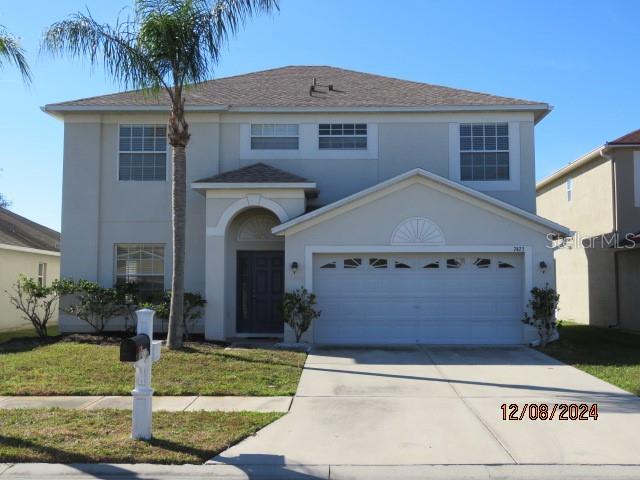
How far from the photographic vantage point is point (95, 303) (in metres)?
15.1

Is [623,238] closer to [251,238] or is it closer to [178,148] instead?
[251,238]

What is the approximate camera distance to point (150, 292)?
16.1 m

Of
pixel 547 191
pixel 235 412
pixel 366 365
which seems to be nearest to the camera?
pixel 235 412

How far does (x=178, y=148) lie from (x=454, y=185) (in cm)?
624

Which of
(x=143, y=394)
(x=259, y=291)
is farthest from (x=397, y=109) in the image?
(x=143, y=394)

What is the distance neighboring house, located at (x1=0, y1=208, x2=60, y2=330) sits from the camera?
62.2 ft

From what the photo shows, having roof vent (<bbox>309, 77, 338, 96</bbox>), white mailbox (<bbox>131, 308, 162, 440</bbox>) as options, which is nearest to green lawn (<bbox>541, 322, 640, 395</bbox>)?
white mailbox (<bbox>131, 308, 162, 440</bbox>)

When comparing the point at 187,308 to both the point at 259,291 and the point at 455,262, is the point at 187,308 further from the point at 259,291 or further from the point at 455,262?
the point at 455,262

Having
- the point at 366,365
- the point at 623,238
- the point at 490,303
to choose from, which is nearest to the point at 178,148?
the point at 366,365
